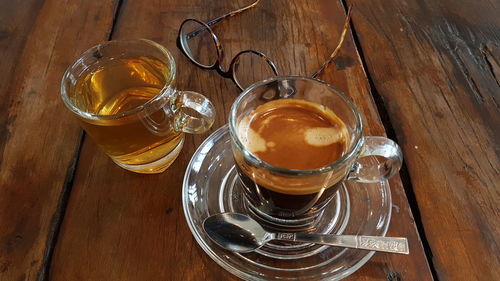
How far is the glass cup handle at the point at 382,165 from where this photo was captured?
64 cm

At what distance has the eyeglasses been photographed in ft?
2.89

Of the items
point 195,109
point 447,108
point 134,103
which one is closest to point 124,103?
point 134,103

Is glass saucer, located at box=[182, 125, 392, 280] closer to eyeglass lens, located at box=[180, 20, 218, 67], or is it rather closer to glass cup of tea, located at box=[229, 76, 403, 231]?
glass cup of tea, located at box=[229, 76, 403, 231]

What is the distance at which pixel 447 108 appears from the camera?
842 millimetres

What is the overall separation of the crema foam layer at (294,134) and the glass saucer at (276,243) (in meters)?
0.09

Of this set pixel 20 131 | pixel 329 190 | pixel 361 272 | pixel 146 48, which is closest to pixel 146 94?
pixel 146 48

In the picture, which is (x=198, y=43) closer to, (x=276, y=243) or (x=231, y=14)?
(x=231, y=14)

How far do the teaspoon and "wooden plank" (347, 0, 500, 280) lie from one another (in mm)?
85

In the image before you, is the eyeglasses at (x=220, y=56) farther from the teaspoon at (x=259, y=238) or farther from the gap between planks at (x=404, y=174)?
the teaspoon at (x=259, y=238)

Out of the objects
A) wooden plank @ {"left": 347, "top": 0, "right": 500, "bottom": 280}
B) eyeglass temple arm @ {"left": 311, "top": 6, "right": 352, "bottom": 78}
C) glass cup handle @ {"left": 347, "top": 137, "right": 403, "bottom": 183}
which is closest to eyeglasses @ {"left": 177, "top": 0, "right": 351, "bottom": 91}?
eyeglass temple arm @ {"left": 311, "top": 6, "right": 352, "bottom": 78}

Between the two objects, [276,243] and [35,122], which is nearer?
[276,243]

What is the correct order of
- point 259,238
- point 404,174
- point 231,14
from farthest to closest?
point 231,14 < point 404,174 < point 259,238

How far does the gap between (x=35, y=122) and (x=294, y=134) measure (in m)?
0.48

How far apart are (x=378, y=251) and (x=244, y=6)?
667 millimetres
